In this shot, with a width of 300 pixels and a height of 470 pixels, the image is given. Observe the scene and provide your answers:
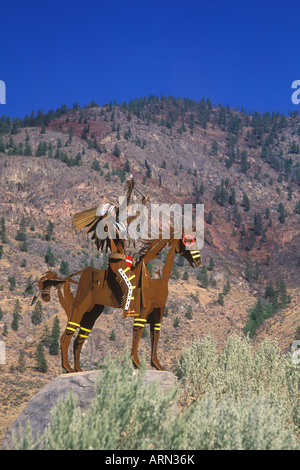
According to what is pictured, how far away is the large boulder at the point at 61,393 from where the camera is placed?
11906 millimetres

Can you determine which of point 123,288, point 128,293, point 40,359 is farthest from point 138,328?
point 40,359

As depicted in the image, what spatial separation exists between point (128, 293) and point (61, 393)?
3.20m

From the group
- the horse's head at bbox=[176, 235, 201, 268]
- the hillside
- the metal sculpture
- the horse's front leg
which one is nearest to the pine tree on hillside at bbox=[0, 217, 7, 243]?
the hillside

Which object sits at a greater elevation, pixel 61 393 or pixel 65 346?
pixel 65 346

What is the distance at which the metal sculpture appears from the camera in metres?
13.6

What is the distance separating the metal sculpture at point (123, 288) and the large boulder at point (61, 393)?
3.58 feet

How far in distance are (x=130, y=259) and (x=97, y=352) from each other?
31.9m

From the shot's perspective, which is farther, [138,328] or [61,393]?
[138,328]

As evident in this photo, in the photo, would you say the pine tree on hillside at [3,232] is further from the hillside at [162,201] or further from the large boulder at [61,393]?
the large boulder at [61,393]

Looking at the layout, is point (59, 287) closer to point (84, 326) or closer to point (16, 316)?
point (84, 326)

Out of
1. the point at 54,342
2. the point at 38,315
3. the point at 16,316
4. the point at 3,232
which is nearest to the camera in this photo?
the point at 54,342

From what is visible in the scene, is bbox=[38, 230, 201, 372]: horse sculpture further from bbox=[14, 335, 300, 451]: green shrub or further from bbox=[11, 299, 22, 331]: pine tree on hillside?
bbox=[11, 299, 22, 331]: pine tree on hillside

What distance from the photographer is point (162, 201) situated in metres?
94.0

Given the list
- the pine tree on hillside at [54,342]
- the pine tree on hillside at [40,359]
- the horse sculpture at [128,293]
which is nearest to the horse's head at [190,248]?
the horse sculpture at [128,293]
